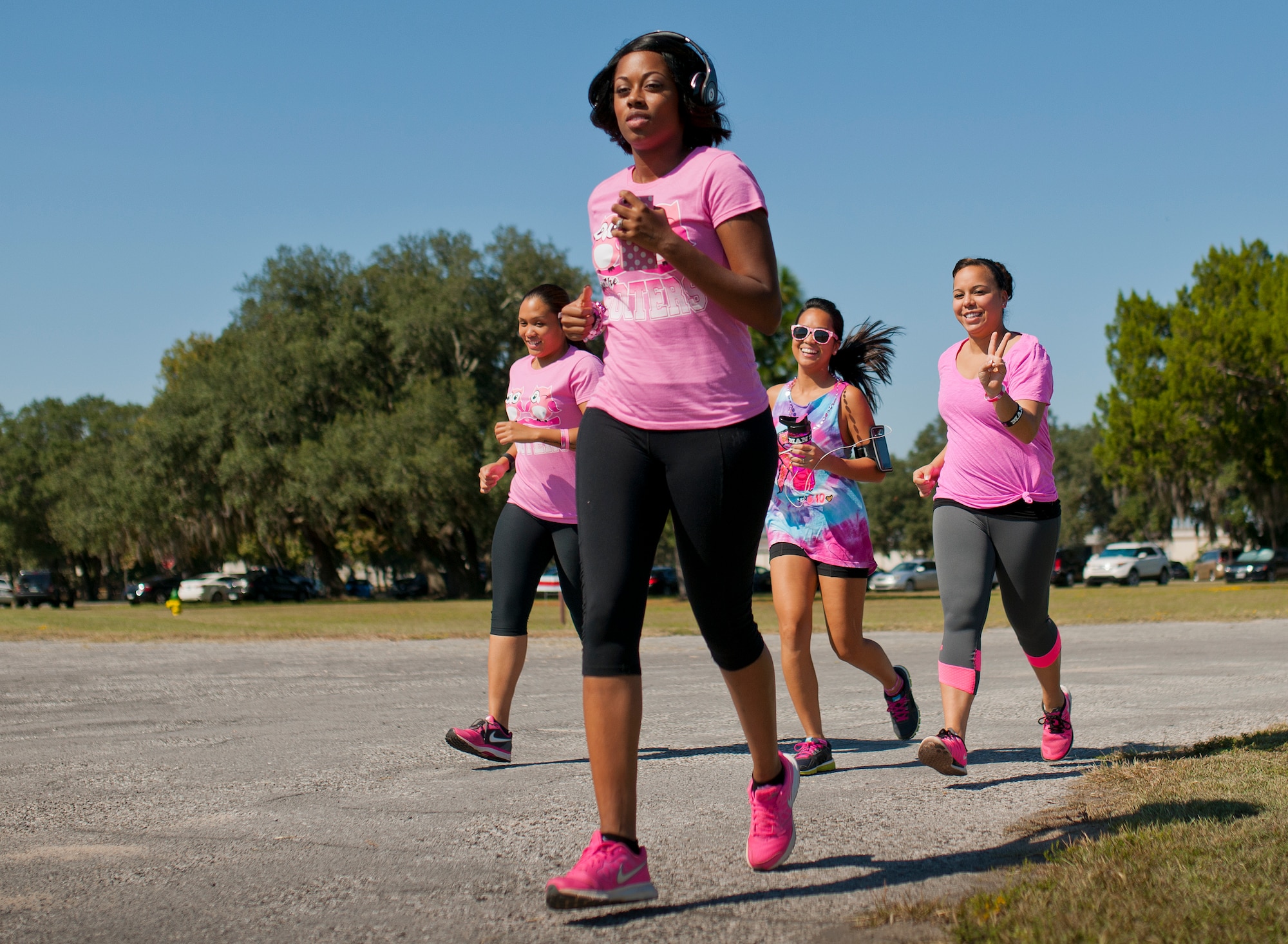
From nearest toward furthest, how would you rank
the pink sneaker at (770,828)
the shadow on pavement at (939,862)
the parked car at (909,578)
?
the shadow on pavement at (939,862) → the pink sneaker at (770,828) → the parked car at (909,578)

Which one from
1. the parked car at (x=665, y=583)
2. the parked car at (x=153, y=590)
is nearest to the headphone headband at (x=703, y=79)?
the parked car at (x=665, y=583)

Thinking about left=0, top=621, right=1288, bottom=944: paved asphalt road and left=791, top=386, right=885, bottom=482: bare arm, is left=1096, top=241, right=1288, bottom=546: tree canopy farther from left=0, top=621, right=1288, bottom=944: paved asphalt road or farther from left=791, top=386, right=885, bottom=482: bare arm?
left=791, top=386, right=885, bottom=482: bare arm

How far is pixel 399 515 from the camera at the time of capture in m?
41.1

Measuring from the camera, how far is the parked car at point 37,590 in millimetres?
49312

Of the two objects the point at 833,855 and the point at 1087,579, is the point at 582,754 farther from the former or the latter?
the point at 1087,579

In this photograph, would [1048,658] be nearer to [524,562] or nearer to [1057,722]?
[1057,722]

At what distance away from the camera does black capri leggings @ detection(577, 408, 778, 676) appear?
3047 mm

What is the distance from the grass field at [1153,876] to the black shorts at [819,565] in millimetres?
1343

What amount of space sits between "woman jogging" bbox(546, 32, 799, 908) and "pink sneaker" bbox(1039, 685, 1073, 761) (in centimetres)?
212

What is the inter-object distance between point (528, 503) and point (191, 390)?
40414mm

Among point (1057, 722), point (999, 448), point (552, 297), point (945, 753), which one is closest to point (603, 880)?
point (945, 753)

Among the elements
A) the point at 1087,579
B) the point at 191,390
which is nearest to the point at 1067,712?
the point at 191,390

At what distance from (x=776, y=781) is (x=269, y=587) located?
52809 millimetres

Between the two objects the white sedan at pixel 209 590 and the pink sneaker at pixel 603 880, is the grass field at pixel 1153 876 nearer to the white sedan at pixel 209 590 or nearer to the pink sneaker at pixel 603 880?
the pink sneaker at pixel 603 880
